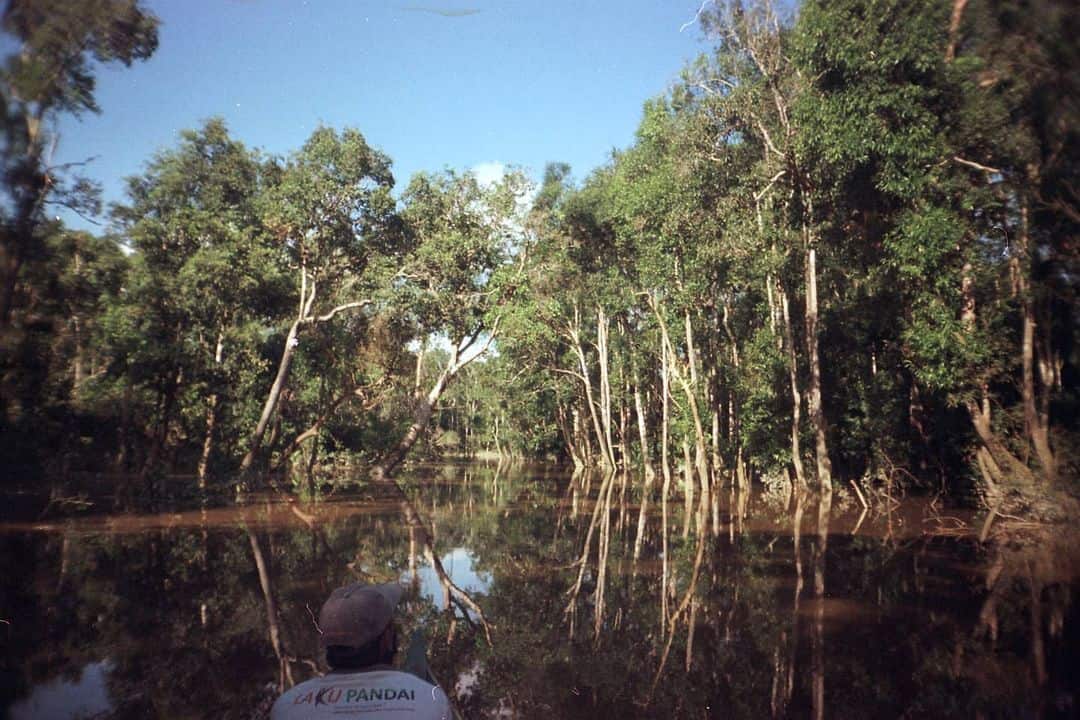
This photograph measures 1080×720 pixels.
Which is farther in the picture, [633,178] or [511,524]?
[633,178]

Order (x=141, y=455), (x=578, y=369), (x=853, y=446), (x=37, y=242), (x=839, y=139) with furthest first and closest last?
1. (x=578, y=369)
2. (x=141, y=455)
3. (x=853, y=446)
4. (x=839, y=139)
5. (x=37, y=242)

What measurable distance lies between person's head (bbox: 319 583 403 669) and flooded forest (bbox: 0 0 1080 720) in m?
2.93

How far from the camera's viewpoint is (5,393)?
52.3ft

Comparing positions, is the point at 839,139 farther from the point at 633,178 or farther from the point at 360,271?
the point at 360,271

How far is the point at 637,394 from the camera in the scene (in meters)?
33.4

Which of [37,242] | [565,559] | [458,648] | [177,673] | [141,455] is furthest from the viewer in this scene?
[141,455]

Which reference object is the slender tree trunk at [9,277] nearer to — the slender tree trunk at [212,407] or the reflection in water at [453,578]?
the reflection in water at [453,578]

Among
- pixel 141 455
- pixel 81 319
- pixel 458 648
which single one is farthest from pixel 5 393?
pixel 458 648

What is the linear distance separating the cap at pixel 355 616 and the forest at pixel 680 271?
37.0 feet

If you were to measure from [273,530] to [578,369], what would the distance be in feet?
105

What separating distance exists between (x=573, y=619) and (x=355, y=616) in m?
5.48

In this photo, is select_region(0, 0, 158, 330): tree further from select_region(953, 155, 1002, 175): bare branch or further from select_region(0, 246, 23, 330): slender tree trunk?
select_region(953, 155, 1002, 175): bare branch

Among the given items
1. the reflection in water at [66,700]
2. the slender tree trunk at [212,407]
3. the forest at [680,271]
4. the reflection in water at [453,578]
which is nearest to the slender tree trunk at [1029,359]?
the forest at [680,271]

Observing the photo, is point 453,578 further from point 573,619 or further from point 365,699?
point 365,699
